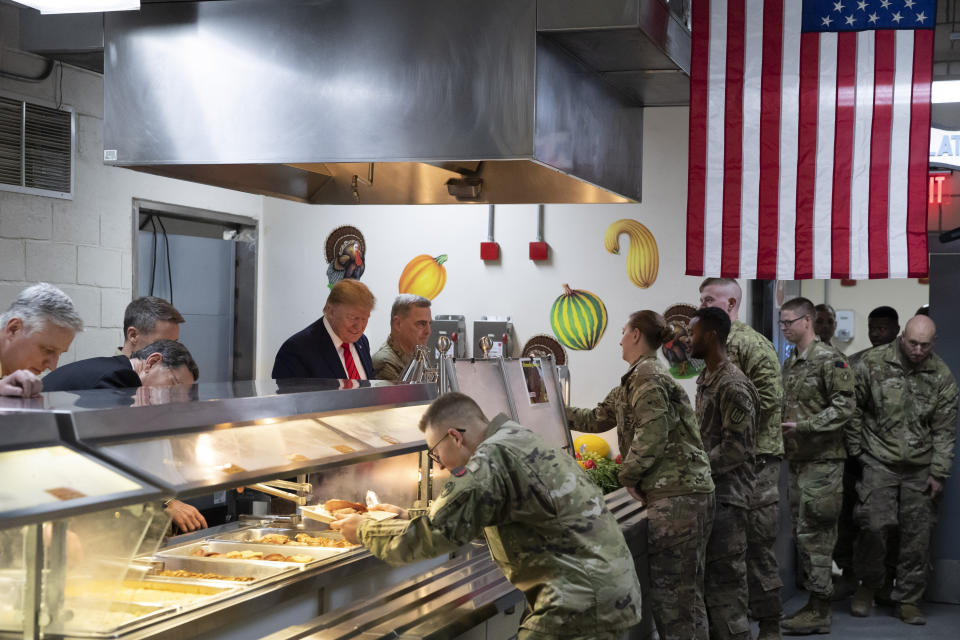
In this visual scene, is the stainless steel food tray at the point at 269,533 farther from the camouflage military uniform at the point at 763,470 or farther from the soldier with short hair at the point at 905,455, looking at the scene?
the soldier with short hair at the point at 905,455

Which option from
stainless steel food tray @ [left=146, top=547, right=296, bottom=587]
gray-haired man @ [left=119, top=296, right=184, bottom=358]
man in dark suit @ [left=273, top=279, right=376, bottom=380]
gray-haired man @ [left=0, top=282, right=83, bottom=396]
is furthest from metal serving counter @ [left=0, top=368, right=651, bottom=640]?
gray-haired man @ [left=119, top=296, right=184, bottom=358]

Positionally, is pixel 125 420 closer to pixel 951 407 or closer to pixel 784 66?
pixel 784 66

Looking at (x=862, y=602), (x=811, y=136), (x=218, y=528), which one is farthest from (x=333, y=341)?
(x=862, y=602)

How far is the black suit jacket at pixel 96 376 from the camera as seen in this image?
3568 millimetres

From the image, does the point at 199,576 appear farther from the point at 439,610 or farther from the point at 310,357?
the point at 310,357

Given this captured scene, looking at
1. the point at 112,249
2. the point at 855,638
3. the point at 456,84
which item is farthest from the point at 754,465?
the point at 112,249

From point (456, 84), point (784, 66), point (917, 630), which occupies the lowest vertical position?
point (917, 630)

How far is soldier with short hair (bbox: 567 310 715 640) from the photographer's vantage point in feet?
15.5

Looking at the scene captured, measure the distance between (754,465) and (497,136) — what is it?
300 centimetres

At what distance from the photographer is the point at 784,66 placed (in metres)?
4.01

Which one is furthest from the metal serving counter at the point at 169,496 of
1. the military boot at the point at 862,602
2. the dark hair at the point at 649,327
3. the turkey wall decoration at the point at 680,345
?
the military boot at the point at 862,602

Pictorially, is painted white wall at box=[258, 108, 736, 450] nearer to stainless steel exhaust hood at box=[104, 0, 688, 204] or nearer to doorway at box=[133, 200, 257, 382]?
doorway at box=[133, 200, 257, 382]

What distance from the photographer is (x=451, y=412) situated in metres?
3.03

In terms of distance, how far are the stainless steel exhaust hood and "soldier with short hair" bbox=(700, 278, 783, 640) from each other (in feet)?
9.07
